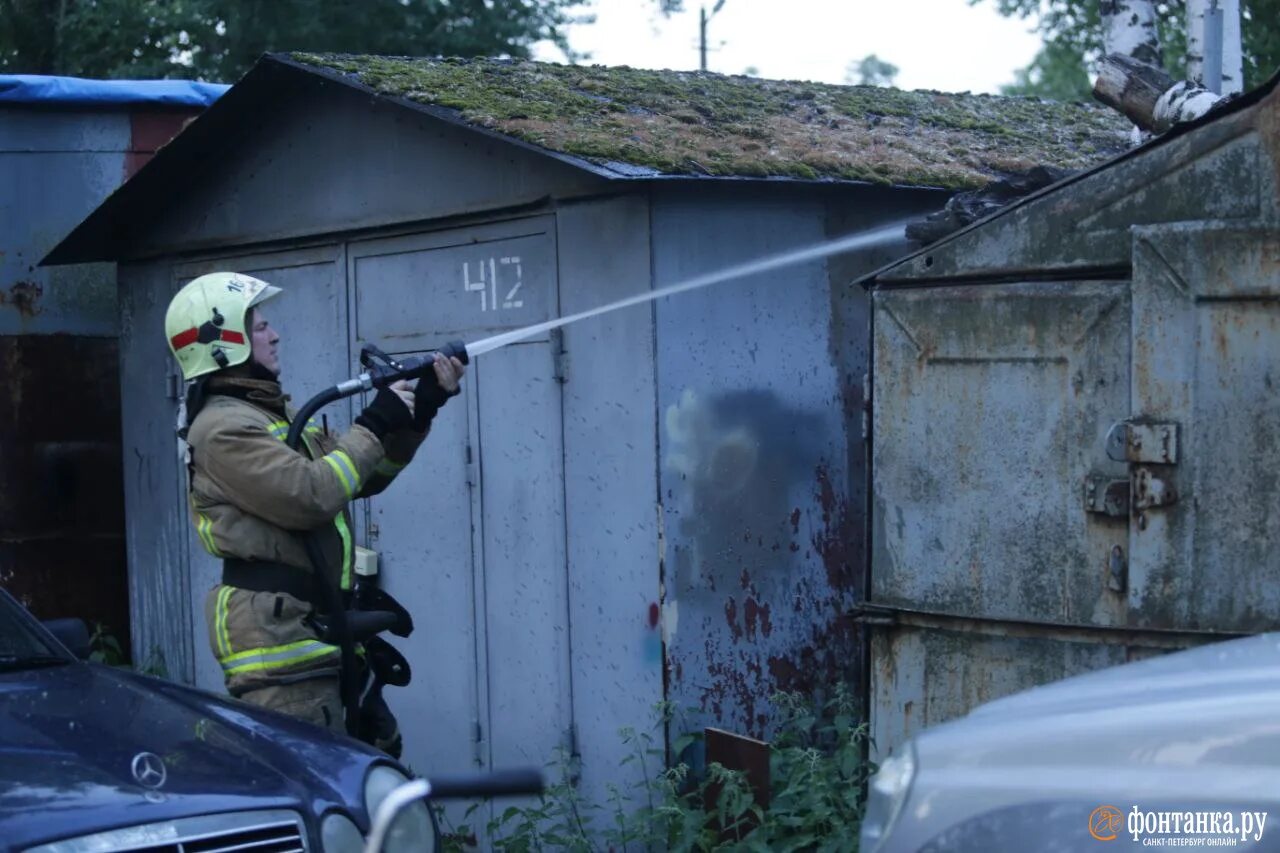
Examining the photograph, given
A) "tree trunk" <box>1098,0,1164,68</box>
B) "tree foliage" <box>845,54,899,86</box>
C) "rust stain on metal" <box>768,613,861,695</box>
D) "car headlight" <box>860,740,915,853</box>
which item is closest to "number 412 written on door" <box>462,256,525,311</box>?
"rust stain on metal" <box>768,613,861,695</box>

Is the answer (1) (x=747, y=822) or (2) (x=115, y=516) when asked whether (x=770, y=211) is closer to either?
(1) (x=747, y=822)

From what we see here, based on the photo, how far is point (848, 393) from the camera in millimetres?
6578

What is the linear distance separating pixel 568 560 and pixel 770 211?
1.61 m

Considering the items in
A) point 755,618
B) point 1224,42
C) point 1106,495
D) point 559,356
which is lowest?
point 755,618

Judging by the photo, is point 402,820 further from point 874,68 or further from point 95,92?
point 874,68

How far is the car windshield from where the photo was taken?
14.0 ft

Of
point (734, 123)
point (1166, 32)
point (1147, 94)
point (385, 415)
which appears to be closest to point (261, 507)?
point (385, 415)

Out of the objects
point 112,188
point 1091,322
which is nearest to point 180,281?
point 112,188

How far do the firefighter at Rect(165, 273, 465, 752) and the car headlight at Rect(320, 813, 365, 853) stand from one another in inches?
56.3

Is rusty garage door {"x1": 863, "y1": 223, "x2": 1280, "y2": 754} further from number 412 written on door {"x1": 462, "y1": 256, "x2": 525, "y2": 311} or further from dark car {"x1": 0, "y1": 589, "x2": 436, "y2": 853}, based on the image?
dark car {"x1": 0, "y1": 589, "x2": 436, "y2": 853}

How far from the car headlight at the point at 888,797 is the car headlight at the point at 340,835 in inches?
46.7

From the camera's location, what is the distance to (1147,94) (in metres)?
6.68

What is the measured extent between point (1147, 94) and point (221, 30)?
13.6m

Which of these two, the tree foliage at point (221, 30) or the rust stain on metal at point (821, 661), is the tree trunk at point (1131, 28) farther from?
the tree foliage at point (221, 30)
